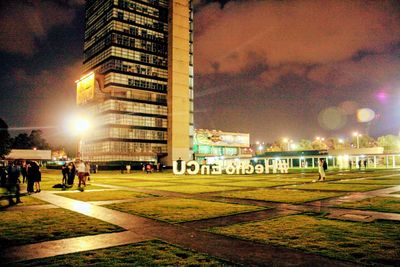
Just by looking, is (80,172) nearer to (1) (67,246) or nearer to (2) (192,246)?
(1) (67,246)

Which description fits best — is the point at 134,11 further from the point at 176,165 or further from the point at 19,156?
the point at 19,156

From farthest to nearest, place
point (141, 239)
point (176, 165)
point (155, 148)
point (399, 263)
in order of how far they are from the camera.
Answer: point (155, 148)
point (176, 165)
point (141, 239)
point (399, 263)

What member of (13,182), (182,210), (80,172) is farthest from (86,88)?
(182,210)

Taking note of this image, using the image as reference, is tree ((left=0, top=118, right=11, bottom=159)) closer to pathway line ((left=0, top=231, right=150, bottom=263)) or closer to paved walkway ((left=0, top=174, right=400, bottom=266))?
paved walkway ((left=0, top=174, right=400, bottom=266))

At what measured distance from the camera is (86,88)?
157 ft

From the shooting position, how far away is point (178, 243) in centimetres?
699

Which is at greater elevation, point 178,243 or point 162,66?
point 162,66

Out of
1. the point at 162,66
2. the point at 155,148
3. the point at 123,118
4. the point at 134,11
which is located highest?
the point at 134,11

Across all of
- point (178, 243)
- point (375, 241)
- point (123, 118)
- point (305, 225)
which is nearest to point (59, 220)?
point (178, 243)

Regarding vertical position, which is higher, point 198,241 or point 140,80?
point 140,80

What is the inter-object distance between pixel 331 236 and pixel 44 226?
26.0 feet

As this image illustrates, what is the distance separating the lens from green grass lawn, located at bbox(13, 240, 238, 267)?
220 inches

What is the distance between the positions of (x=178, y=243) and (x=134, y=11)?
89.9m

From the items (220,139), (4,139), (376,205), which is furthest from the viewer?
(220,139)
